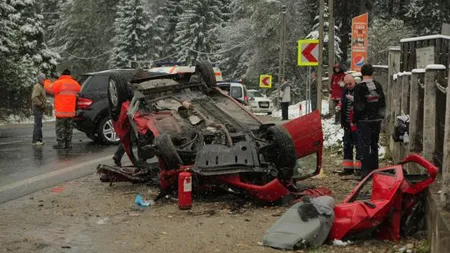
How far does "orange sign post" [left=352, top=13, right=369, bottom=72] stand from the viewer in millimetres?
18031

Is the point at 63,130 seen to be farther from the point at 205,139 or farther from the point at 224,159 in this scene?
the point at 224,159

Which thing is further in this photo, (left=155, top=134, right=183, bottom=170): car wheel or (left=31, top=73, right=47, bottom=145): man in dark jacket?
(left=31, top=73, right=47, bottom=145): man in dark jacket

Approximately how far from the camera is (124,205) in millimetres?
7336

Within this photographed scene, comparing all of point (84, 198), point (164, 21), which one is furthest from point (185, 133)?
point (164, 21)

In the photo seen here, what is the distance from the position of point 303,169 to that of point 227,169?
2.09 metres

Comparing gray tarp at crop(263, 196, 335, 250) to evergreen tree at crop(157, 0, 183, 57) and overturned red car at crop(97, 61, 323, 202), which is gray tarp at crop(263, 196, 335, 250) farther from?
evergreen tree at crop(157, 0, 183, 57)

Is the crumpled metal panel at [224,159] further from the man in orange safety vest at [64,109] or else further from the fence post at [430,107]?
the man in orange safety vest at [64,109]

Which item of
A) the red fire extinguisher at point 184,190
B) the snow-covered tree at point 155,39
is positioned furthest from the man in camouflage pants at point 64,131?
the snow-covered tree at point 155,39

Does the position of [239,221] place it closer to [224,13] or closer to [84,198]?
[84,198]

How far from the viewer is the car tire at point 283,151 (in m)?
7.21

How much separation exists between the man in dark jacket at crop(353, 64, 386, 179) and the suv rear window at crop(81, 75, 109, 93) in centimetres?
746

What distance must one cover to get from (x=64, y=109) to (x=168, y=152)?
6.72 m

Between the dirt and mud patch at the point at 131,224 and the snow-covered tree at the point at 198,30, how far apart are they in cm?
5056

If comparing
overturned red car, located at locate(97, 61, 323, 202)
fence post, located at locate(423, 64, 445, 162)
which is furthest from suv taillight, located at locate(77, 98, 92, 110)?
fence post, located at locate(423, 64, 445, 162)
